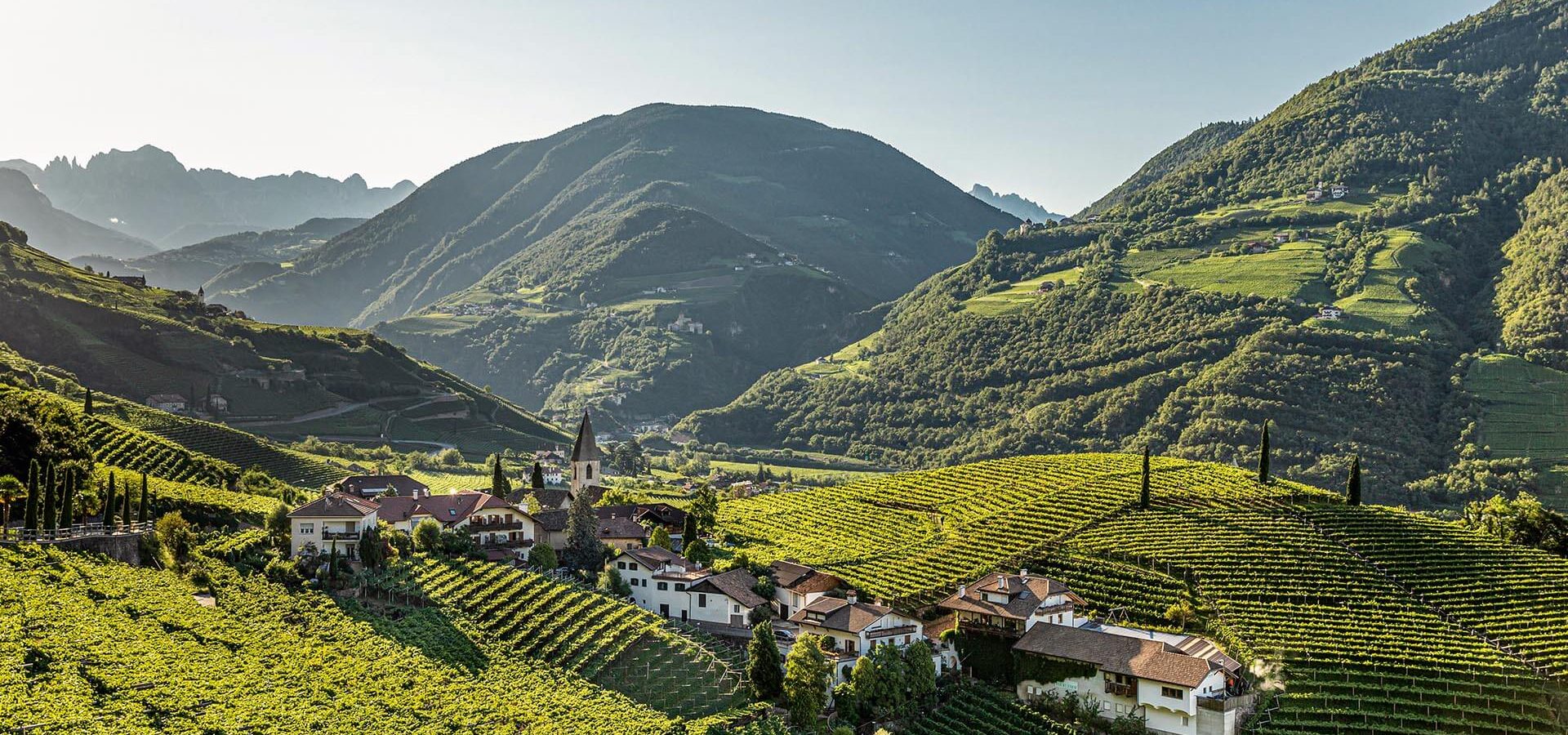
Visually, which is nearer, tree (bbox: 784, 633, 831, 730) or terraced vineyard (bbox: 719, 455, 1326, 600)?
tree (bbox: 784, 633, 831, 730)

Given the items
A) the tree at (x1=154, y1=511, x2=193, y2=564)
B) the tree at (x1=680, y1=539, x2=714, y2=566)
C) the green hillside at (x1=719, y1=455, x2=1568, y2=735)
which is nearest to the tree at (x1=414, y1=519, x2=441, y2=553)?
the tree at (x1=154, y1=511, x2=193, y2=564)

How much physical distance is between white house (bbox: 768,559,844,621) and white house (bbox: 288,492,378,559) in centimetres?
1951

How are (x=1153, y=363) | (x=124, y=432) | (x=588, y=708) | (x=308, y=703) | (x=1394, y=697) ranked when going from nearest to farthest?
(x=308, y=703) → (x=588, y=708) → (x=1394, y=697) → (x=124, y=432) → (x=1153, y=363)

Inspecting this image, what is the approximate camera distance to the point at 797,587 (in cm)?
5919

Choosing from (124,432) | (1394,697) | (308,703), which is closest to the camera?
(308,703)

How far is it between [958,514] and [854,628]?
22561 mm

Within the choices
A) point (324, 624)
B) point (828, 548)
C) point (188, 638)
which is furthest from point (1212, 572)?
point (188, 638)

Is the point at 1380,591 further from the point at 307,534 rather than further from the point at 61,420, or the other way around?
the point at 61,420

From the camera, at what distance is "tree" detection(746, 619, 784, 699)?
47844 mm

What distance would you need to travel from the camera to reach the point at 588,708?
44438mm

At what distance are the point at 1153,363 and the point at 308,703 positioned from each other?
125726 millimetres

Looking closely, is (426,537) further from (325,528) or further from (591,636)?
(591,636)

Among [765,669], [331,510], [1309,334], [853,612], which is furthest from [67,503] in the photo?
[1309,334]

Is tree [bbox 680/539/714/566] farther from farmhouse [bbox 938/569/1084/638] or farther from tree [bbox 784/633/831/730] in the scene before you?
tree [bbox 784/633/831/730]
